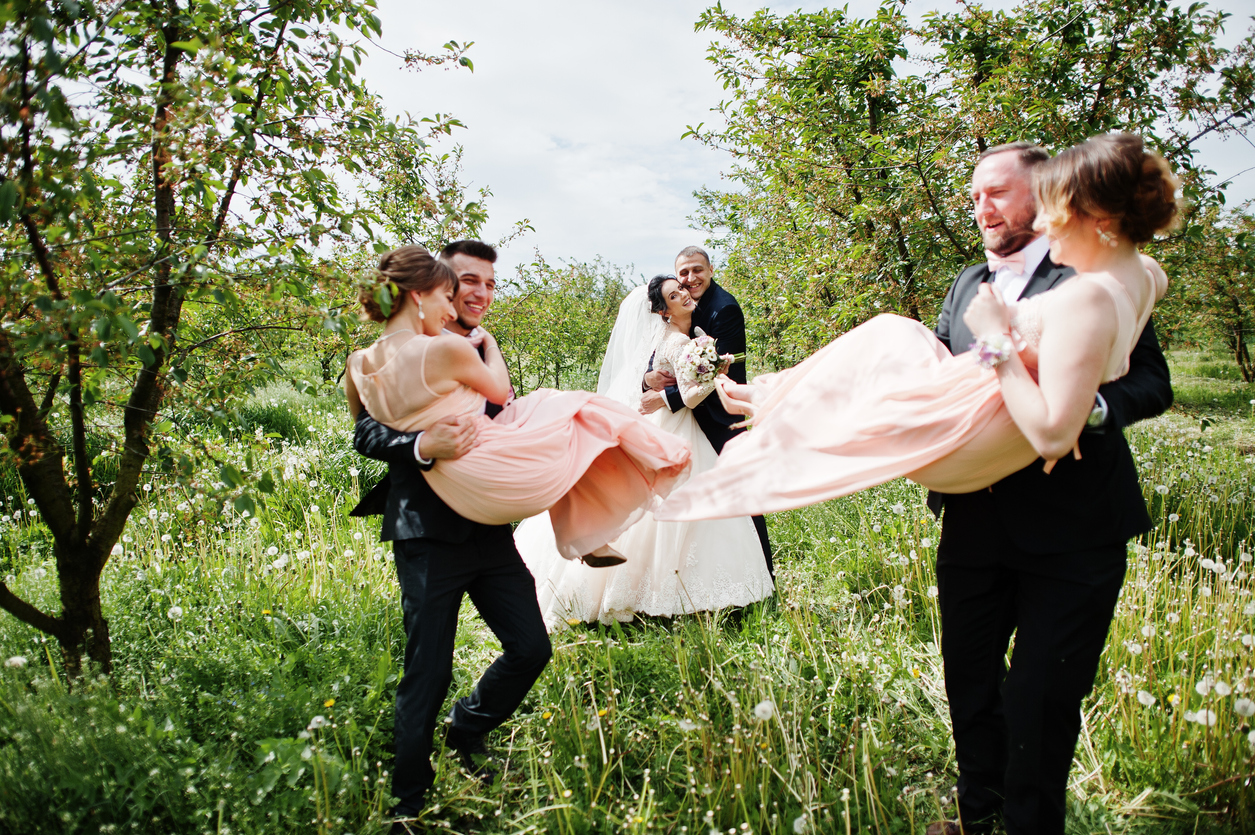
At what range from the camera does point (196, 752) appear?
2627 mm

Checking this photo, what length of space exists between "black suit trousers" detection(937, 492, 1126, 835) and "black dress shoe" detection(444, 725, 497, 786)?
69.7 inches

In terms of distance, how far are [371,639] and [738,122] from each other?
522 cm

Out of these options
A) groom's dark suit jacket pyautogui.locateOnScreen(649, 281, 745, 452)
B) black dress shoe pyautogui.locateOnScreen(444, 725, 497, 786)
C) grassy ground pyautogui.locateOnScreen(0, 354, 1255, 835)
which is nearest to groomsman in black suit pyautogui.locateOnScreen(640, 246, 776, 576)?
groom's dark suit jacket pyautogui.locateOnScreen(649, 281, 745, 452)

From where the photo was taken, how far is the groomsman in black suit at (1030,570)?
2.03 metres

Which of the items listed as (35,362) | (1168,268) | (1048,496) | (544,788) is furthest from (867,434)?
(1168,268)

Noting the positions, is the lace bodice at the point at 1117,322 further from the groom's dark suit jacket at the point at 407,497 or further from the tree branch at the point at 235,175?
the tree branch at the point at 235,175

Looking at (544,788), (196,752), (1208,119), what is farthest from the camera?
(1208,119)

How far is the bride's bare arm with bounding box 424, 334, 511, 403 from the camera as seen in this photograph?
2.52m

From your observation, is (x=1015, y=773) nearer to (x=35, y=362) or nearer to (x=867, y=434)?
(x=867, y=434)

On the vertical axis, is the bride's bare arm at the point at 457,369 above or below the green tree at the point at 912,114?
below

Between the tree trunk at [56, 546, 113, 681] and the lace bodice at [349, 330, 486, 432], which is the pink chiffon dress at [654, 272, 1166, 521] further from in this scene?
the tree trunk at [56, 546, 113, 681]

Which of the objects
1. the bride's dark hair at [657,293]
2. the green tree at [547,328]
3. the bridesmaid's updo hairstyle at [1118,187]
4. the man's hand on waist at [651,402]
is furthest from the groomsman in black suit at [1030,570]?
the green tree at [547,328]

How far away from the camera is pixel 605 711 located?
113 inches

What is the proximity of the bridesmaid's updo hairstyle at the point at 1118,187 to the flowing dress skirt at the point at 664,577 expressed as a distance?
255 cm
